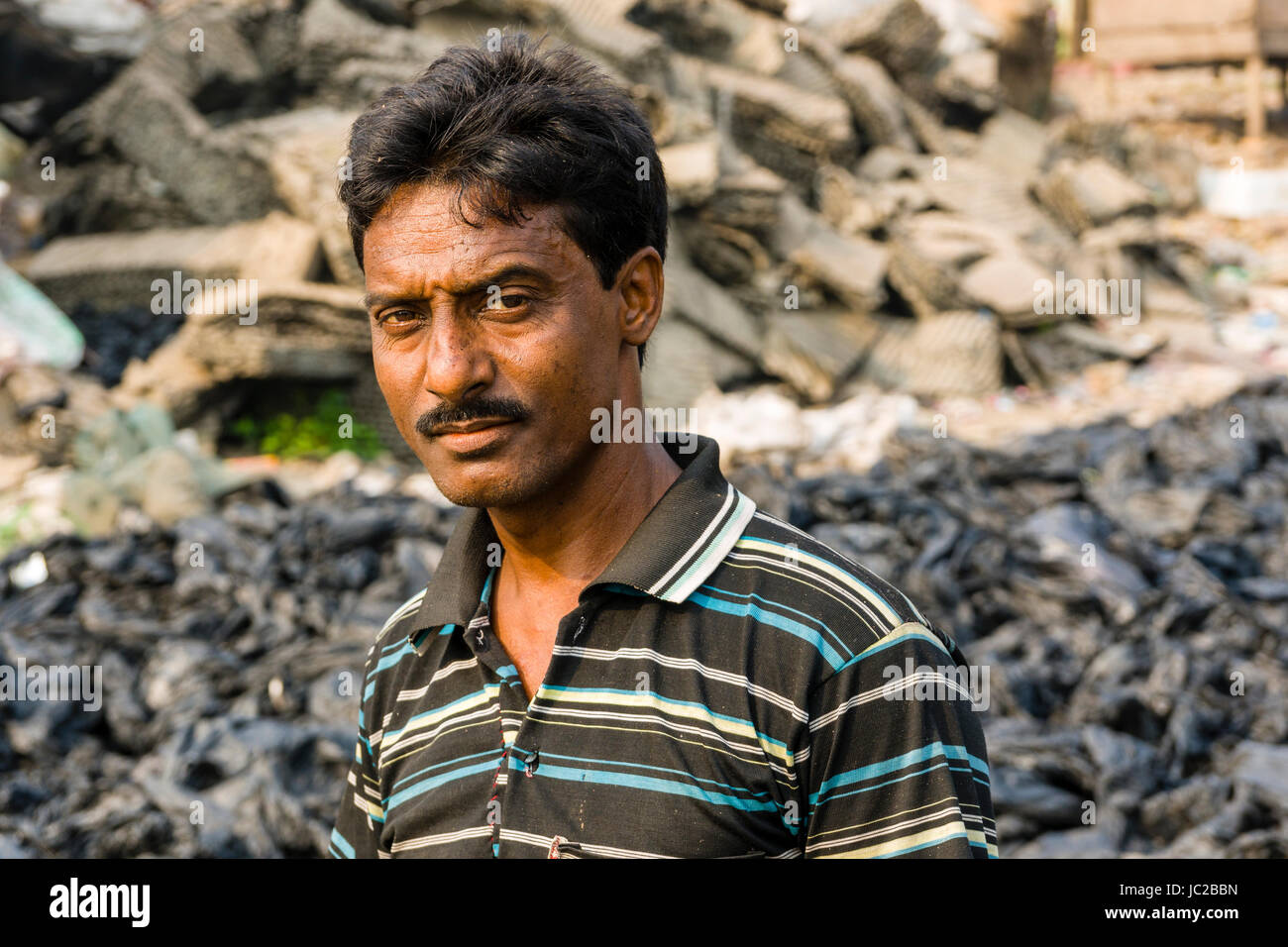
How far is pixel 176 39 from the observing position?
31.0 feet

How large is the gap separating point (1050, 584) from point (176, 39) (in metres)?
8.31

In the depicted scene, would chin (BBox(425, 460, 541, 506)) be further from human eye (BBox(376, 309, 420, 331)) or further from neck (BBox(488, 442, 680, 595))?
human eye (BBox(376, 309, 420, 331))

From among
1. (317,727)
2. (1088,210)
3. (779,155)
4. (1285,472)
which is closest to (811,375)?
(779,155)

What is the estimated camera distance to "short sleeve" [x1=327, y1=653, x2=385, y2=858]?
154 cm

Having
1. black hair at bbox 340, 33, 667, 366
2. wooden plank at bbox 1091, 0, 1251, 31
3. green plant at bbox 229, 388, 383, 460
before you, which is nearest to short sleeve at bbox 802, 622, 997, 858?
black hair at bbox 340, 33, 667, 366

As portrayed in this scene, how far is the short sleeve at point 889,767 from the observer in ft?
3.84

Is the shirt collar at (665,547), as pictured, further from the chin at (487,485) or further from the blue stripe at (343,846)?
the blue stripe at (343,846)

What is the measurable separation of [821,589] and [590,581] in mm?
296

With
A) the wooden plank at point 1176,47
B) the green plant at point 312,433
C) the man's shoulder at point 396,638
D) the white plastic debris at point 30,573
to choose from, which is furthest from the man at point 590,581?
the wooden plank at point 1176,47

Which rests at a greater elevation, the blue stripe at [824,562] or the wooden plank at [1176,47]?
the wooden plank at [1176,47]

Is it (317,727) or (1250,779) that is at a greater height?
(317,727)

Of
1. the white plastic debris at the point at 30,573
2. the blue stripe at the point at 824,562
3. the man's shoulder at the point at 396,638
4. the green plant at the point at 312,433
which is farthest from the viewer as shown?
the green plant at the point at 312,433

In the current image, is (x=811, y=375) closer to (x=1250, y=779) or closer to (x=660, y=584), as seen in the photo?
(x=1250, y=779)

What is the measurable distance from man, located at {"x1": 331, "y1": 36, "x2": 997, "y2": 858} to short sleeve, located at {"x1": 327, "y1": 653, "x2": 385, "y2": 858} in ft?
0.35
